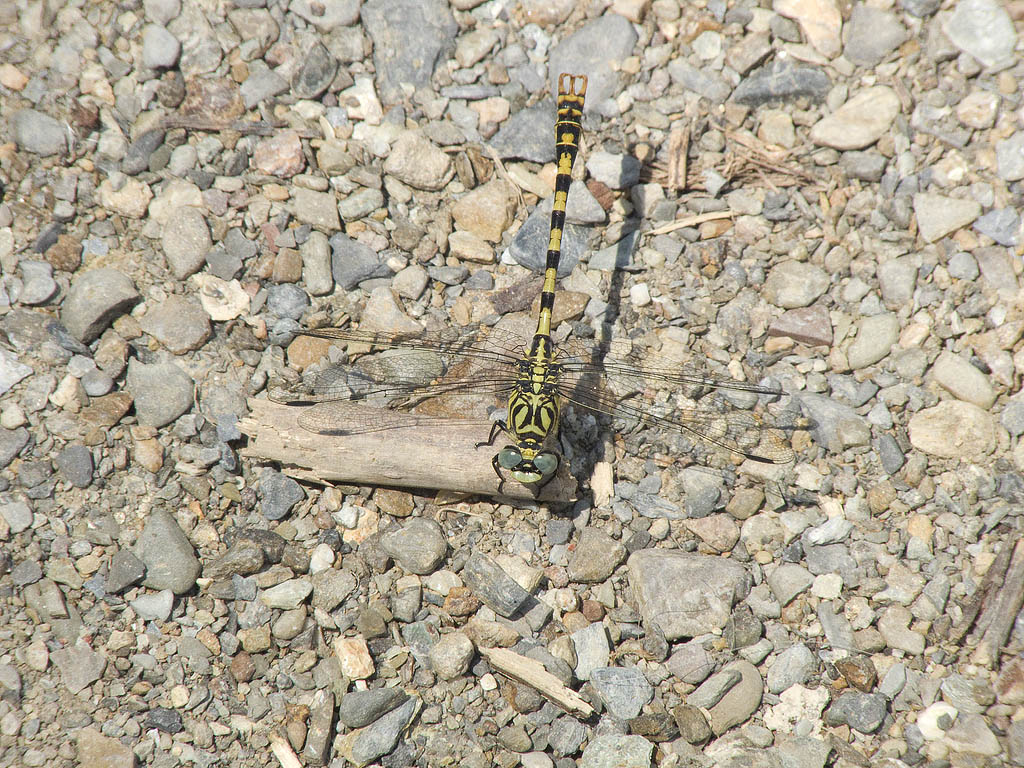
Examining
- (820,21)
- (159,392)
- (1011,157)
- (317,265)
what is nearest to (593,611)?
(317,265)

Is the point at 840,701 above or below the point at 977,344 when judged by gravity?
below

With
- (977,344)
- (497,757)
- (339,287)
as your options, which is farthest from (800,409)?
(339,287)

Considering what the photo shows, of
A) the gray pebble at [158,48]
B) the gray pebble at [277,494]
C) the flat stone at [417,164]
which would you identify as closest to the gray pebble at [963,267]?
the flat stone at [417,164]

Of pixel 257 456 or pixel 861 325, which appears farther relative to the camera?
pixel 861 325

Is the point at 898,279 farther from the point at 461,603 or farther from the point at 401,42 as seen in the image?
the point at 401,42

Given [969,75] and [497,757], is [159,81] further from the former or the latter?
[969,75]

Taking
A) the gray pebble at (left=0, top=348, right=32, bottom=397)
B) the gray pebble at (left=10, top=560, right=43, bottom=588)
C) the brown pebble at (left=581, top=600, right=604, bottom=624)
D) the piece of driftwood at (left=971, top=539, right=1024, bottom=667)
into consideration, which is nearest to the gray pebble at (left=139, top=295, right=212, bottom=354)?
the gray pebble at (left=0, top=348, right=32, bottom=397)

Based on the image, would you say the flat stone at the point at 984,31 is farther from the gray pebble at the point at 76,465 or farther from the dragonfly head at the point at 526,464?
the gray pebble at the point at 76,465
